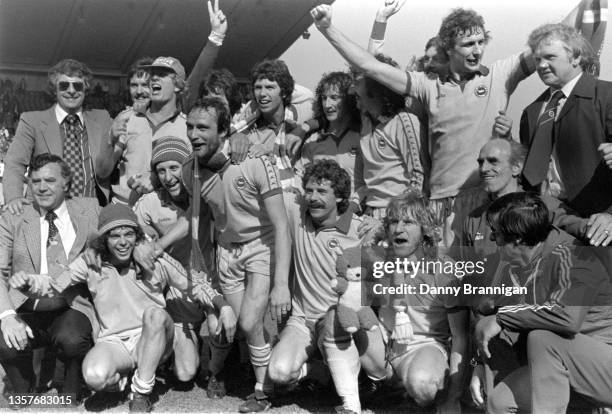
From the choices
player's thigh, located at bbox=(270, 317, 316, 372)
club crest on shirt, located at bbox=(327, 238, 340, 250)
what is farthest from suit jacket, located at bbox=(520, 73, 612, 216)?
player's thigh, located at bbox=(270, 317, 316, 372)

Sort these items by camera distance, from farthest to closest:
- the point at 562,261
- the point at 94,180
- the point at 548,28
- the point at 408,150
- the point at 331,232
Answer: the point at 94,180 < the point at 408,150 < the point at 331,232 < the point at 548,28 < the point at 562,261

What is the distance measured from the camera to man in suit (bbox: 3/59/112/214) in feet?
16.9

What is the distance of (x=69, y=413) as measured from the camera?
4211mm

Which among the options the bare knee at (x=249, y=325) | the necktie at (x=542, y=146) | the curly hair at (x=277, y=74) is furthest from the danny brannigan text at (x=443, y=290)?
the curly hair at (x=277, y=74)

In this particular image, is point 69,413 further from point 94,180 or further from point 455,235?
point 455,235

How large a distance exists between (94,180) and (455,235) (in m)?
2.59

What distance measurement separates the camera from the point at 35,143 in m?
5.20

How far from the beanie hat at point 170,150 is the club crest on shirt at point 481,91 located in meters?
1.94

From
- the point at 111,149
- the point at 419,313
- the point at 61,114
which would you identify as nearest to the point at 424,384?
the point at 419,313

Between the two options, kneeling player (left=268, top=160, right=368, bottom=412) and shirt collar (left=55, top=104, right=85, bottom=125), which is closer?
kneeling player (left=268, top=160, right=368, bottom=412)

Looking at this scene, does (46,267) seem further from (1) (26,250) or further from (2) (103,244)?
(2) (103,244)

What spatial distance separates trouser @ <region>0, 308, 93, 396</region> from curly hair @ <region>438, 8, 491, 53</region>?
112 inches

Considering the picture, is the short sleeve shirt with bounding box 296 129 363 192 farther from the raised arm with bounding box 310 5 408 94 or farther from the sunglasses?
the sunglasses

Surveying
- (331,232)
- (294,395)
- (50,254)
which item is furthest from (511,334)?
(50,254)
